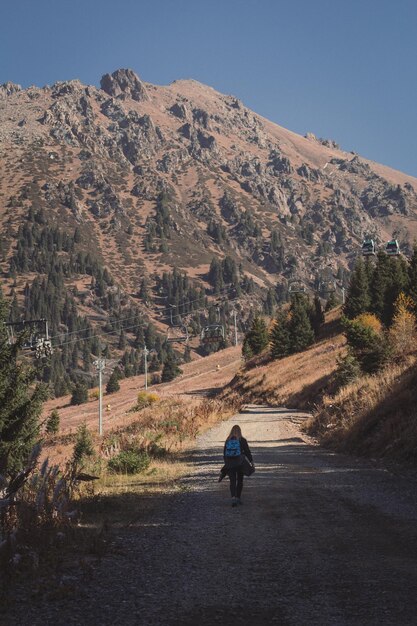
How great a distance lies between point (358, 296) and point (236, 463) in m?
73.7

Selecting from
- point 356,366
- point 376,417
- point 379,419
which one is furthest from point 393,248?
point 379,419

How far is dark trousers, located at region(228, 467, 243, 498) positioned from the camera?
11.4 metres

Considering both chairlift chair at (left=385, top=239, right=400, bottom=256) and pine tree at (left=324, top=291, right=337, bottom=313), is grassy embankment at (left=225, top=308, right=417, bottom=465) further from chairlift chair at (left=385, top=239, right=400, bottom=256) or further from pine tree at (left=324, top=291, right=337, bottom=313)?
pine tree at (left=324, top=291, right=337, bottom=313)

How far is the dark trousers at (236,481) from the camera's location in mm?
11352

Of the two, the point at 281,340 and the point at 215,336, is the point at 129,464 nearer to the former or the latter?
the point at 281,340

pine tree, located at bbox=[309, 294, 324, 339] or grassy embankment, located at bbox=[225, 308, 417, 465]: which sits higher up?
pine tree, located at bbox=[309, 294, 324, 339]

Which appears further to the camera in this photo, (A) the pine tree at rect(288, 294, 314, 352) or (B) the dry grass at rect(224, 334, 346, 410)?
(A) the pine tree at rect(288, 294, 314, 352)

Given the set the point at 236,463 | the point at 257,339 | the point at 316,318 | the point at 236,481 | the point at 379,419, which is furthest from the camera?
the point at 257,339

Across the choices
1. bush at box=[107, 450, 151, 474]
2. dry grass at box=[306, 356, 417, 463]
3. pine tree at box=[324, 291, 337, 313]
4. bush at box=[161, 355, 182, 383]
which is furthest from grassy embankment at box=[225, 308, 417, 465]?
bush at box=[161, 355, 182, 383]

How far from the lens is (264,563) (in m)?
6.59

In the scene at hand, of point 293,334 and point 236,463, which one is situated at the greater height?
point 293,334

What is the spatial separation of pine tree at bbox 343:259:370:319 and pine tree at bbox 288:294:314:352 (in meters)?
6.07

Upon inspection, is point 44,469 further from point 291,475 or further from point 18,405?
point 18,405

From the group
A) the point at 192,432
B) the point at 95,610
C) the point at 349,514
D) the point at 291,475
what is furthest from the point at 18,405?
the point at 95,610
